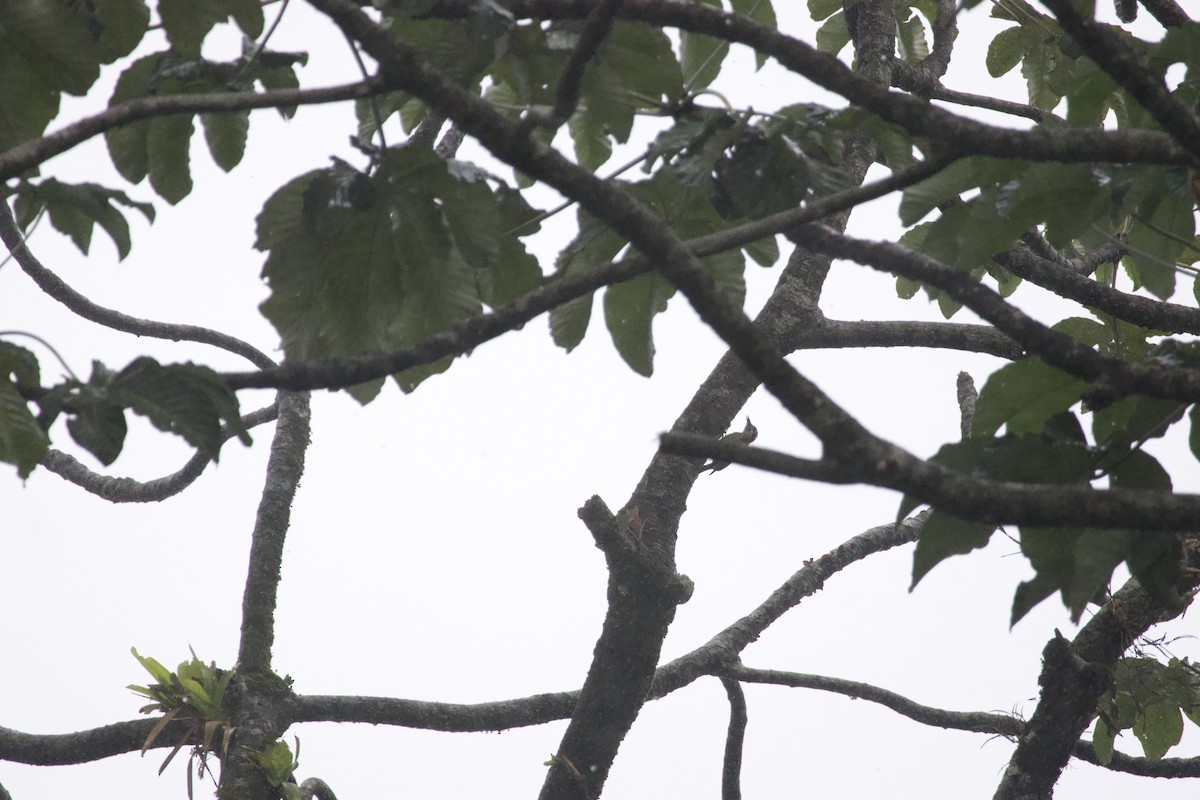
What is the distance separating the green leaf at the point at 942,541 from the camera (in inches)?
38.7

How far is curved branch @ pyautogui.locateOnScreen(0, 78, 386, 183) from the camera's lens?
0.80m

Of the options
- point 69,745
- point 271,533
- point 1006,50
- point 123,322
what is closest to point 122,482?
point 123,322

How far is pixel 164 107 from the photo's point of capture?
0.84m

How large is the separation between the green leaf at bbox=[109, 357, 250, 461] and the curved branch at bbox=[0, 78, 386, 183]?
7.6 inches

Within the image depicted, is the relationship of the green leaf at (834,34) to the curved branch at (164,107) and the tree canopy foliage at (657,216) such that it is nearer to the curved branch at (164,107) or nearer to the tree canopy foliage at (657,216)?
the tree canopy foliage at (657,216)

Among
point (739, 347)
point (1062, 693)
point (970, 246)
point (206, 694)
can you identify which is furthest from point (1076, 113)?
point (206, 694)

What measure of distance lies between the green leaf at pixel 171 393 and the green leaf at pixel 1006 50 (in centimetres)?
258

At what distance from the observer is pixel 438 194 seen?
3.52ft

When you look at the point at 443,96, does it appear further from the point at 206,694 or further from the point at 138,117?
the point at 206,694

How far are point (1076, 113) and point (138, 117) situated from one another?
103 centimetres

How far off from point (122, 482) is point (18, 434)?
78.0 inches

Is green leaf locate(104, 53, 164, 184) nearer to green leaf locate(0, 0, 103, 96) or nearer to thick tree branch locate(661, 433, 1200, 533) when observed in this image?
green leaf locate(0, 0, 103, 96)

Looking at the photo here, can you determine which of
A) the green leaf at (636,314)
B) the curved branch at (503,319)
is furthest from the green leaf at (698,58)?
the curved branch at (503,319)

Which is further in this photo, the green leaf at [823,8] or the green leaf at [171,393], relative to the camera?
the green leaf at [823,8]
